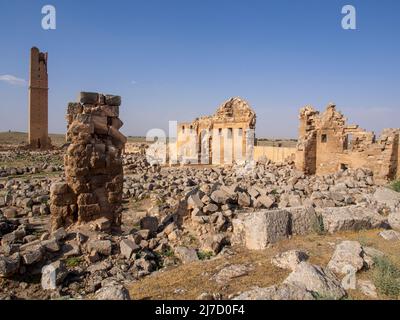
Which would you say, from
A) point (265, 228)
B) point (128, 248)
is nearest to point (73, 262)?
point (128, 248)

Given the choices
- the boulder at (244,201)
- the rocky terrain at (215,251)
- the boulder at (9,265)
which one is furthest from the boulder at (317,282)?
the boulder at (244,201)

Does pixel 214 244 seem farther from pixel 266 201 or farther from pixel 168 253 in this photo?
pixel 266 201

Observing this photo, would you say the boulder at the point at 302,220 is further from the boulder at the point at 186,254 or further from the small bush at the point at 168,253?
the small bush at the point at 168,253

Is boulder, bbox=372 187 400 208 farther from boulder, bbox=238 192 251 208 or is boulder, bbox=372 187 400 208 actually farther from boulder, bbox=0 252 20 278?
boulder, bbox=0 252 20 278

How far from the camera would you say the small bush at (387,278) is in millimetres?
4027

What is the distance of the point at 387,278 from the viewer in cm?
416

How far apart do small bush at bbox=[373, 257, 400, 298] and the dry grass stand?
0.11 metres

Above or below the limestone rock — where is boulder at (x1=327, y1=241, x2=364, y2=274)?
above

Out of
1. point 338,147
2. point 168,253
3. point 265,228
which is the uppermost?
point 338,147

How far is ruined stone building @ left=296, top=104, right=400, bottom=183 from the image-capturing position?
1733cm

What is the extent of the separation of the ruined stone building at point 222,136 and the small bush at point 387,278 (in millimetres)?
20654

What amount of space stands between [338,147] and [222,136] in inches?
397

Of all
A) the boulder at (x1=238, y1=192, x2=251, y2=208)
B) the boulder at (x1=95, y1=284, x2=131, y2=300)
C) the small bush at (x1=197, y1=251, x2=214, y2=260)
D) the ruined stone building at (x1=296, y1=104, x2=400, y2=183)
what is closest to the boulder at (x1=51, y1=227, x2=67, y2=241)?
the small bush at (x1=197, y1=251, x2=214, y2=260)

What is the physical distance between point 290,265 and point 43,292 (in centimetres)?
426
